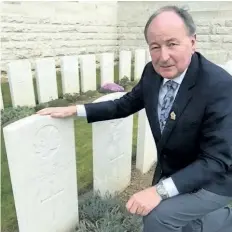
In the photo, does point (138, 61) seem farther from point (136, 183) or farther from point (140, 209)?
point (140, 209)

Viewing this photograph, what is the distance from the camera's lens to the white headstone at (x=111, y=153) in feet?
7.44

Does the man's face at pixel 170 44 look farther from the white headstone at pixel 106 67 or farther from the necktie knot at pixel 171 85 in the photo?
the white headstone at pixel 106 67

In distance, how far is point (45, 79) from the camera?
4742mm

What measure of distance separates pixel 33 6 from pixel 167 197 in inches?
260

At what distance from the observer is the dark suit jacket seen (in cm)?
153

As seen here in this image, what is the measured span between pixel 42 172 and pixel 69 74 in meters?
3.65

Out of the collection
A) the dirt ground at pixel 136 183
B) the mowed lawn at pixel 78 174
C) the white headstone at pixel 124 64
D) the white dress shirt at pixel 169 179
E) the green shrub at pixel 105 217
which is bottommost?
the dirt ground at pixel 136 183

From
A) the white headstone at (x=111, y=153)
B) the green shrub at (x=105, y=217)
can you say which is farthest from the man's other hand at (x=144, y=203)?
the white headstone at (x=111, y=153)

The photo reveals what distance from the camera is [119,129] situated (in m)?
2.42

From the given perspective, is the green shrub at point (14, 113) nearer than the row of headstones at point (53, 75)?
Yes

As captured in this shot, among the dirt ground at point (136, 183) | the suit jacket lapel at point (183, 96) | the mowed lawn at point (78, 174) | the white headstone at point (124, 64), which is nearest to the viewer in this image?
the suit jacket lapel at point (183, 96)

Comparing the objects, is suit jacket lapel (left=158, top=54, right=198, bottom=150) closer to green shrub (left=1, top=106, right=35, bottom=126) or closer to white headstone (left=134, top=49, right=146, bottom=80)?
green shrub (left=1, top=106, right=35, bottom=126)

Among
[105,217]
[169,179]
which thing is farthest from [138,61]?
[169,179]

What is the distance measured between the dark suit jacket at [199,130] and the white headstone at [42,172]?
0.57 metres
